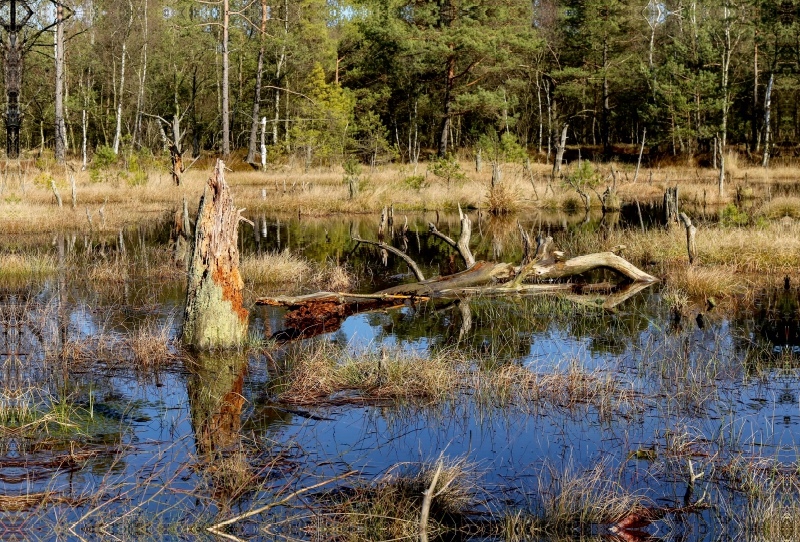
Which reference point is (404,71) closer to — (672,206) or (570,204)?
(570,204)

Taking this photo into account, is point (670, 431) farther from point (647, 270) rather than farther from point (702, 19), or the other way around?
point (702, 19)

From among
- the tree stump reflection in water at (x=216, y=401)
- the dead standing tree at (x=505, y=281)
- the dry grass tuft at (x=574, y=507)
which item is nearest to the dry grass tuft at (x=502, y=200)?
the dead standing tree at (x=505, y=281)

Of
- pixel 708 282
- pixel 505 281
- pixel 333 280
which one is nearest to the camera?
pixel 708 282

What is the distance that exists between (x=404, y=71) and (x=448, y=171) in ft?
58.0

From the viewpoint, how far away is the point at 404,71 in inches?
1818

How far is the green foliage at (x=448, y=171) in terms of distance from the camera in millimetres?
29656

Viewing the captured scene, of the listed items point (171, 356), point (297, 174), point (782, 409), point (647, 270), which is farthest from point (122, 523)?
point (297, 174)

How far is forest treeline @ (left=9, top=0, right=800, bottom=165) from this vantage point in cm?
4097

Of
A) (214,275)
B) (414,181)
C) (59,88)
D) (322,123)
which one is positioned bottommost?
(214,275)

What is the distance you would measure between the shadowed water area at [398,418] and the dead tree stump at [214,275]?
266 mm

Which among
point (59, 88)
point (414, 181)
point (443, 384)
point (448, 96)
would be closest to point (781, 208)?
point (414, 181)

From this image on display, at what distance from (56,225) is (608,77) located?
33.8m

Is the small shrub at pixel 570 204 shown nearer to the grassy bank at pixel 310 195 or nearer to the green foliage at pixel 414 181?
the grassy bank at pixel 310 195

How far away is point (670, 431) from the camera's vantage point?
6617mm
